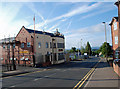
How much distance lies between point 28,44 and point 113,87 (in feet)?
89.4

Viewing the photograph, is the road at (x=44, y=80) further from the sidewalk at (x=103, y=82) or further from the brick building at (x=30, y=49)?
the brick building at (x=30, y=49)

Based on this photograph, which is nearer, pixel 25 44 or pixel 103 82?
pixel 103 82

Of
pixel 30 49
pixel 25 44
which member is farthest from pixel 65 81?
pixel 25 44

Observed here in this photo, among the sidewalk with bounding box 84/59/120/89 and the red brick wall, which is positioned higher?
the red brick wall

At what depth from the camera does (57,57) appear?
1686 inches

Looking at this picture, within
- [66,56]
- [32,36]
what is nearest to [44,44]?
[32,36]

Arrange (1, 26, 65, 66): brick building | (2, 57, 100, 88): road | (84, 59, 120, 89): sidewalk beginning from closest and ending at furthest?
(84, 59, 120, 89): sidewalk
(2, 57, 100, 88): road
(1, 26, 65, 66): brick building

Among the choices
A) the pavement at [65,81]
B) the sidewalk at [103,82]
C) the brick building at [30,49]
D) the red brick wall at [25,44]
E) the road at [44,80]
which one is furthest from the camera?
the red brick wall at [25,44]

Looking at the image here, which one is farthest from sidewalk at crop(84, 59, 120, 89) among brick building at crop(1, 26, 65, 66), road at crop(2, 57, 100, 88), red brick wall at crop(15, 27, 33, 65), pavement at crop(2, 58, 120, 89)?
red brick wall at crop(15, 27, 33, 65)

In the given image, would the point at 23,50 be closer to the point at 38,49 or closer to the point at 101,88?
the point at 38,49

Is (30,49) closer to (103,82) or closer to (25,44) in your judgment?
(25,44)

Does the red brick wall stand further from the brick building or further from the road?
the road

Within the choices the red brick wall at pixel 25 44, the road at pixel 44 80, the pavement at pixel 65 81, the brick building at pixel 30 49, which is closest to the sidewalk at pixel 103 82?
the pavement at pixel 65 81

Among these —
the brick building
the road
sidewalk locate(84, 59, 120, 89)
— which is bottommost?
the road
